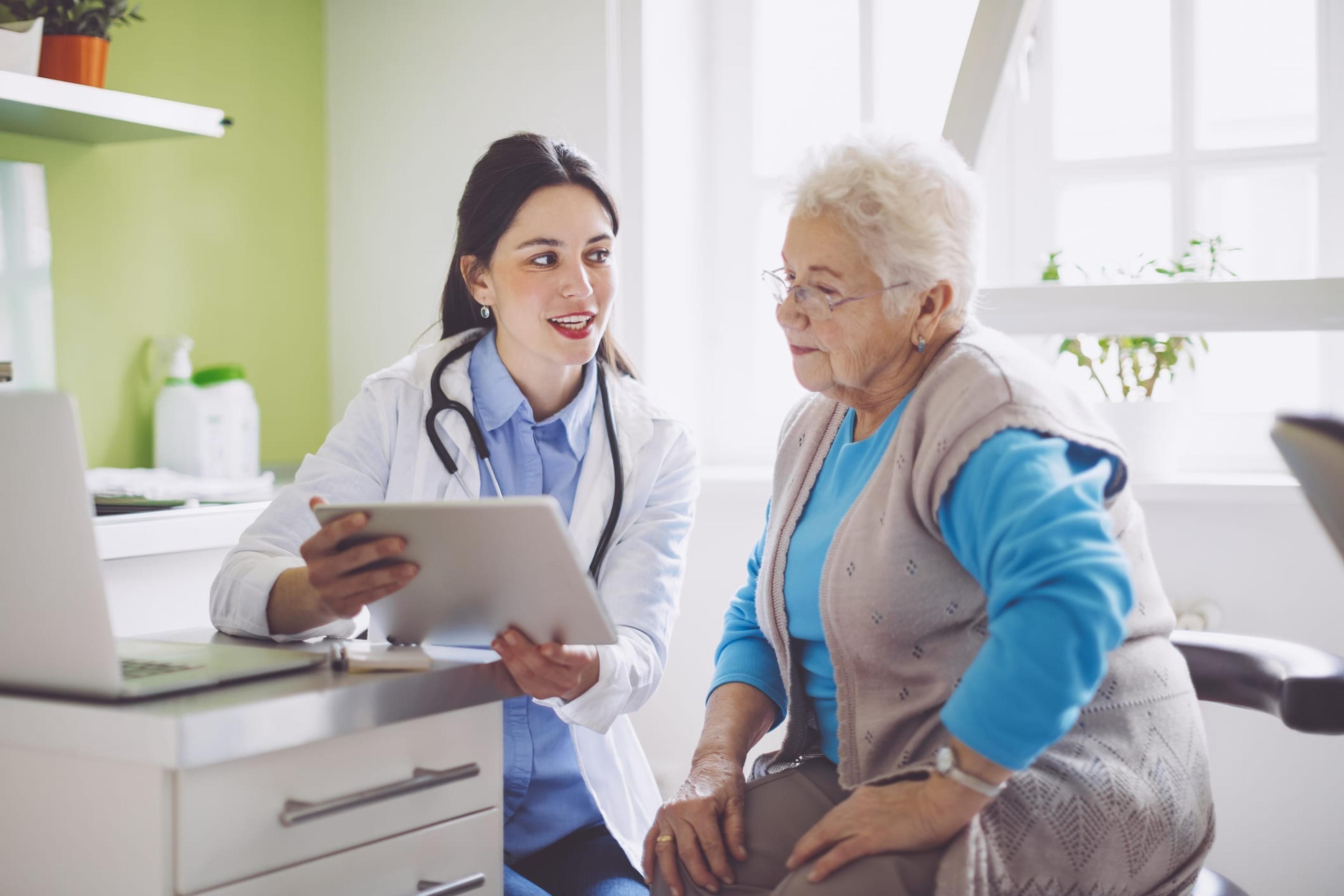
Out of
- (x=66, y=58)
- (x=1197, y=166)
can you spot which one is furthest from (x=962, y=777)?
(x=66, y=58)

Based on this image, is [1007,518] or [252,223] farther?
[252,223]

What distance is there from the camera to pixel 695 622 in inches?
97.3

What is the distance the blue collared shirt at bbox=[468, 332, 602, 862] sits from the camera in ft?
4.83

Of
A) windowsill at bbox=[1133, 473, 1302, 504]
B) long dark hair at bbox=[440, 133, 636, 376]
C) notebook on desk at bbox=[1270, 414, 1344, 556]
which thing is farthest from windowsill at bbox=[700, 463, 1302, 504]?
notebook on desk at bbox=[1270, 414, 1344, 556]

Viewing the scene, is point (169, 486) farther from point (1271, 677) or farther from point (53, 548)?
point (1271, 677)

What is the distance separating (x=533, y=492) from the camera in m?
1.59

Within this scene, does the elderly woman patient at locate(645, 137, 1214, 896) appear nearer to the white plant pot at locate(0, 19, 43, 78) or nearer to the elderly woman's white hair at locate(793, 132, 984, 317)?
the elderly woman's white hair at locate(793, 132, 984, 317)

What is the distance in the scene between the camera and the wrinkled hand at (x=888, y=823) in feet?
3.35

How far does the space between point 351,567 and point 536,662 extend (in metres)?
0.19

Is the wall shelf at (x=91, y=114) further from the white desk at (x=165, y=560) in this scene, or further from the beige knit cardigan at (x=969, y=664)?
the beige knit cardigan at (x=969, y=664)

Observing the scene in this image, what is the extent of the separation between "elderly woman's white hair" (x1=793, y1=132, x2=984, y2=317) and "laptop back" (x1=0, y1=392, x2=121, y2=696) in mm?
772

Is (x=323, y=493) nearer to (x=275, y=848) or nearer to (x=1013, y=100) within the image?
(x=275, y=848)

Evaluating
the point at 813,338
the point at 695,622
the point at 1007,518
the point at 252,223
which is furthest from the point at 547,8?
the point at 1007,518

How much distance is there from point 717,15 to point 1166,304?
5.64 ft
